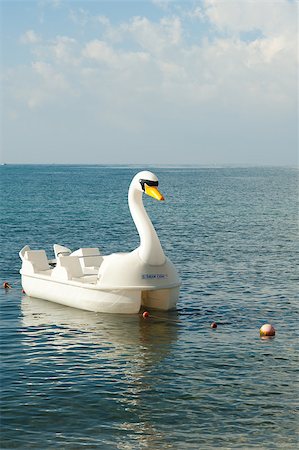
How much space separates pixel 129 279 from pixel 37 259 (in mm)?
6499

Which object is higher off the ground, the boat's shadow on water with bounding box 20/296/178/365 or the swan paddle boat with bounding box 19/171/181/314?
the swan paddle boat with bounding box 19/171/181/314

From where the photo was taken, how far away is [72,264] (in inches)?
1206

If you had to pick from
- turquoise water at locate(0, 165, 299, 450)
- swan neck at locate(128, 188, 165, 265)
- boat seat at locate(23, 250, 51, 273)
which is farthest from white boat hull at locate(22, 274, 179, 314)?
boat seat at locate(23, 250, 51, 273)

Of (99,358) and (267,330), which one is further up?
(267,330)

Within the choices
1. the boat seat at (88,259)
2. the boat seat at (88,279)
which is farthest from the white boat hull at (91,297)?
the boat seat at (88,259)

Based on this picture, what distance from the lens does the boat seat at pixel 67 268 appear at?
2983 cm

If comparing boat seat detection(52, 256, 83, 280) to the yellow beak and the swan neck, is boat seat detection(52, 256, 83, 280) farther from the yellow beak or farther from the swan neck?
the yellow beak

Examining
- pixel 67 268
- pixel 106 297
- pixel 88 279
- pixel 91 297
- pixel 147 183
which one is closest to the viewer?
pixel 106 297

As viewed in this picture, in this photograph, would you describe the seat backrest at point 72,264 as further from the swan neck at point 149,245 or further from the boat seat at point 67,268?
the swan neck at point 149,245

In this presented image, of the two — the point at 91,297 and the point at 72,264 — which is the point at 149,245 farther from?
the point at 72,264

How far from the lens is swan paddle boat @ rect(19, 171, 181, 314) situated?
27.8m

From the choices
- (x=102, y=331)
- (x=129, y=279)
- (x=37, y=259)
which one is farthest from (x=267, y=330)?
(x=37, y=259)

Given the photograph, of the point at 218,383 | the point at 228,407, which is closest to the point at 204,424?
the point at 228,407

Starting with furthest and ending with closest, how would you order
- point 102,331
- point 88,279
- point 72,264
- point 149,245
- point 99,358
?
1. point 72,264
2. point 88,279
3. point 149,245
4. point 102,331
5. point 99,358
